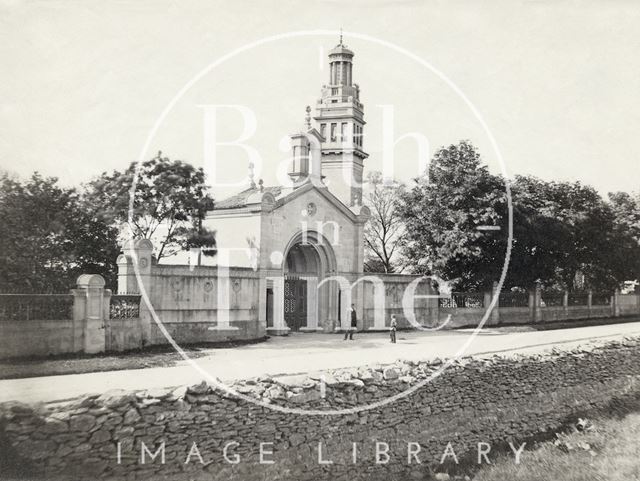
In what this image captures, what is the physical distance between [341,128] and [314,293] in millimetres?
30183

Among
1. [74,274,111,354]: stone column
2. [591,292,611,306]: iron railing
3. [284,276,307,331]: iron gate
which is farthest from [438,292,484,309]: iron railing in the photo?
[74,274,111,354]: stone column

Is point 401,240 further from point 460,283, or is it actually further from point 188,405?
point 188,405

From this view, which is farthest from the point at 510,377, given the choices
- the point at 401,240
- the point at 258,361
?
the point at 401,240

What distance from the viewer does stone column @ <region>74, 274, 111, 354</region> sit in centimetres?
1641

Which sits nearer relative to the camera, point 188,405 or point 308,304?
point 188,405

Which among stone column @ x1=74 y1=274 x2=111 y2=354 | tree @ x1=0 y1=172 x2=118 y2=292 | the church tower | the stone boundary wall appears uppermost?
the church tower

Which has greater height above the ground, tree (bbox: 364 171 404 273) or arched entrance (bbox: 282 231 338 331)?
tree (bbox: 364 171 404 273)

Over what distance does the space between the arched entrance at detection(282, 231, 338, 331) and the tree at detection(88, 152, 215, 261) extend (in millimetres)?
5034

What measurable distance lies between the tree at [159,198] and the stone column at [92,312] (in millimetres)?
5639

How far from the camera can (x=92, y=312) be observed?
1658 centimetres

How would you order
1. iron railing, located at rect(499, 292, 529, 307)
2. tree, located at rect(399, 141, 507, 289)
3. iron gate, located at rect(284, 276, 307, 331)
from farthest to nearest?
1. iron railing, located at rect(499, 292, 529, 307)
2. tree, located at rect(399, 141, 507, 289)
3. iron gate, located at rect(284, 276, 307, 331)

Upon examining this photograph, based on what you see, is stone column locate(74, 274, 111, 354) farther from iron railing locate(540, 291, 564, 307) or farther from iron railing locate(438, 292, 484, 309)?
iron railing locate(540, 291, 564, 307)

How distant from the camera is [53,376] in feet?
41.7

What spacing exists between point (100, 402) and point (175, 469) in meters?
1.76
